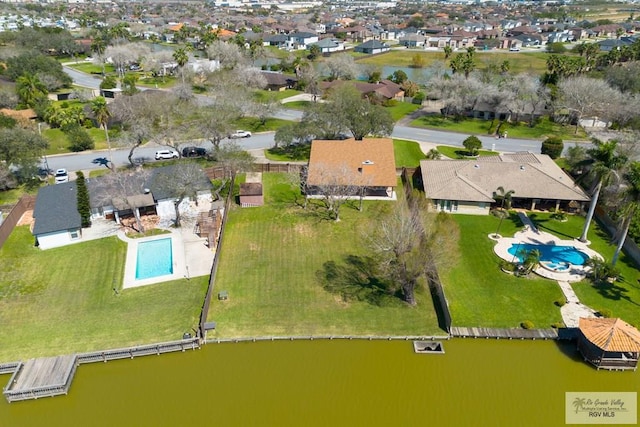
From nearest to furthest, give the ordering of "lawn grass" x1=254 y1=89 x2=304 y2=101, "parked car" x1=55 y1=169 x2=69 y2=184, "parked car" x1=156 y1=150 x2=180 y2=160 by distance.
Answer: "parked car" x1=55 y1=169 x2=69 y2=184 → "parked car" x1=156 y1=150 x2=180 y2=160 → "lawn grass" x1=254 y1=89 x2=304 y2=101

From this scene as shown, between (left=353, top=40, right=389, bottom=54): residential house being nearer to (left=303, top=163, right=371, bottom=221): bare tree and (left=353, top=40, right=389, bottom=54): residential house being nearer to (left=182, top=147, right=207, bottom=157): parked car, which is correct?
(left=182, top=147, right=207, bottom=157): parked car

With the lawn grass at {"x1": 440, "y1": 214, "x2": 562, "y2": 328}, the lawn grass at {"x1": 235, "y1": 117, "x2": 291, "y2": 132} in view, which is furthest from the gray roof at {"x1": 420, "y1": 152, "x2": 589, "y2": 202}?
the lawn grass at {"x1": 235, "y1": 117, "x2": 291, "y2": 132}

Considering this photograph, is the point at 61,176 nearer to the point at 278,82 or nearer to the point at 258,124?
the point at 258,124

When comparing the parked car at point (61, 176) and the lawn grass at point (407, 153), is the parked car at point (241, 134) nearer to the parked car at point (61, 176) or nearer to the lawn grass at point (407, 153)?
the lawn grass at point (407, 153)

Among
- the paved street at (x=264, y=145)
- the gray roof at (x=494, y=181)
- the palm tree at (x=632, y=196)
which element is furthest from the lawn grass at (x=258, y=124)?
the palm tree at (x=632, y=196)

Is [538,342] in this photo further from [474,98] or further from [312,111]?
[474,98]

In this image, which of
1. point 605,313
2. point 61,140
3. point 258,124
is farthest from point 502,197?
point 61,140
